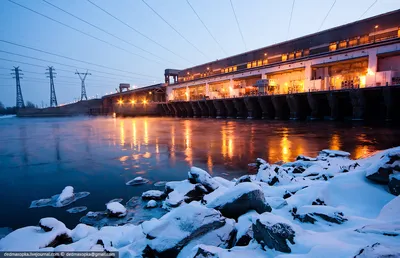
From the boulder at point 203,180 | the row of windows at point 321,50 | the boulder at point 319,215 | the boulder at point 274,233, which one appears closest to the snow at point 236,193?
the boulder at point 319,215

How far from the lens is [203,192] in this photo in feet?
18.8

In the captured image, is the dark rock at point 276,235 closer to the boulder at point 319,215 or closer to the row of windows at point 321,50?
the boulder at point 319,215

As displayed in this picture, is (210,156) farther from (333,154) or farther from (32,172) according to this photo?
(32,172)

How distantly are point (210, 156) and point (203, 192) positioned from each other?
482 centimetres

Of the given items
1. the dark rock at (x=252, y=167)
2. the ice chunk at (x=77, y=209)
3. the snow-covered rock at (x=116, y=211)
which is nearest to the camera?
the snow-covered rock at (x=116, y=211)

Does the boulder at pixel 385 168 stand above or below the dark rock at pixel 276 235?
above

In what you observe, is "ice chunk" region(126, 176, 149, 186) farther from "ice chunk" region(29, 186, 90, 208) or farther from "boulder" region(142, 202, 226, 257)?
"boulder" region(142, 202, 226, 257)

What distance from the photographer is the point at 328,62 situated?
109 ft

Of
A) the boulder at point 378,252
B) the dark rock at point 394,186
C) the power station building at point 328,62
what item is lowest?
the dark rock at point 394,186

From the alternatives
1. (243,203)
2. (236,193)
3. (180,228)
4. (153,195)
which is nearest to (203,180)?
(153,195)

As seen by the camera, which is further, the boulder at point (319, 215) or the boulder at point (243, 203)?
the boulder at point (243, 203)

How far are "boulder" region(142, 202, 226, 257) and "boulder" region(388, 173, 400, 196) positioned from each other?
3073 millimetres

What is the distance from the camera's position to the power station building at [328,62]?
93.0 feet

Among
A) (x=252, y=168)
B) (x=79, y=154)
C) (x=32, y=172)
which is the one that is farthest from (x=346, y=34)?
(x=32, y=172)
